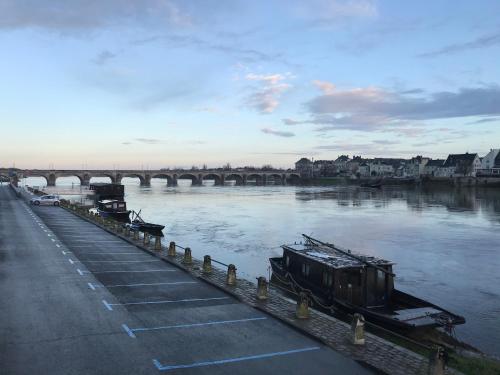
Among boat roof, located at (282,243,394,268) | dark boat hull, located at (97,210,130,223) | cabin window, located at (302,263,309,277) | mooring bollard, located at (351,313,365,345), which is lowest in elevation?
dark boat hull, located at (97,210,130,223)

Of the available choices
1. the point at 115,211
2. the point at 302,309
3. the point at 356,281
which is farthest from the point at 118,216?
the point at 302,309

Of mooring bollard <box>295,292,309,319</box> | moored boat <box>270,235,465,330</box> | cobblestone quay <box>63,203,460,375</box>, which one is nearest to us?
cobblestone quay <box>63,203,460,375</box>

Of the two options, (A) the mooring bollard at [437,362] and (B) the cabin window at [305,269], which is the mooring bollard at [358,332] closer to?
(A) the mooring bollard at [437,362]

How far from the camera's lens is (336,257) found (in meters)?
26.2

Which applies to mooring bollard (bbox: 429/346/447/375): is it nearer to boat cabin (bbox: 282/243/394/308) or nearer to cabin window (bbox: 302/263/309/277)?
boat cabin (bbox: 282/243/394/308)

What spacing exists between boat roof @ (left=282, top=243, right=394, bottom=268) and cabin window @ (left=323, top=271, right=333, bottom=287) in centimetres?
47

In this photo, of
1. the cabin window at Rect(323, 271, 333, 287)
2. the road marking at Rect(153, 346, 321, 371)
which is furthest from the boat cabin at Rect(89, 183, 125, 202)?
the road marking at Rect(153, 346, 321, 371)

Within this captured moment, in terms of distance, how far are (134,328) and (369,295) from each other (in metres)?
12.5

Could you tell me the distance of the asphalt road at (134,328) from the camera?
13.0 m

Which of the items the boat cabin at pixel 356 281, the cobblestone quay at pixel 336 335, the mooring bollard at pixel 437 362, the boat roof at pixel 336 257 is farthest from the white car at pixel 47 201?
the mooring bollard at pixel 437 362

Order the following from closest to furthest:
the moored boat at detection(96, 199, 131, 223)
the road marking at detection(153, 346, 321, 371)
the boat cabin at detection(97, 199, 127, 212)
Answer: the road marking at detection(153, 346, 321, 371)
the moored boat at detection(96, 199, 131, 223)
the boat cabin at detection(97, 199, 127, 212)

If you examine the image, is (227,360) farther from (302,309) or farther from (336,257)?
(336,257)

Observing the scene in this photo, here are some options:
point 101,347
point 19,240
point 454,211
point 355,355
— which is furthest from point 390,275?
point 454,211

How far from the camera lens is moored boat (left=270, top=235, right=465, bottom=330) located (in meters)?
20.8
